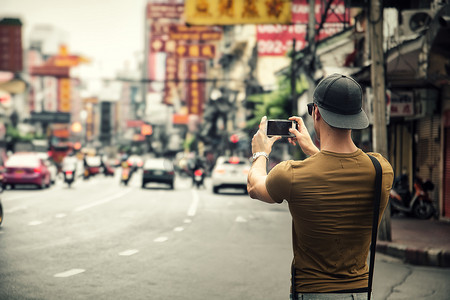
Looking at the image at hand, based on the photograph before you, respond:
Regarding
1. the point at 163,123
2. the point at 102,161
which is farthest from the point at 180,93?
the point at 102,161

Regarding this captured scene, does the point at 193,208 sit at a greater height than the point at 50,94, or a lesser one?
lesser

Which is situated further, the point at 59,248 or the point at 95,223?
the point at 95,223

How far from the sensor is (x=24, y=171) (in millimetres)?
27047

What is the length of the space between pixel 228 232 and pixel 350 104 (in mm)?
11018

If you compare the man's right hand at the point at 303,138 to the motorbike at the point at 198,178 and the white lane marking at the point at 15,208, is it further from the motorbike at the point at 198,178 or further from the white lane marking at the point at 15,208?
the motorbike at the point at 198,178

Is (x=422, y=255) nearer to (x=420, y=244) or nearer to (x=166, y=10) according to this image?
(x=420, y=244)

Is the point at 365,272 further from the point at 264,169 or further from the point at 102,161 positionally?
the point at 102,161

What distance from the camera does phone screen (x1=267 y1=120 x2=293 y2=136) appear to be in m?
3.16

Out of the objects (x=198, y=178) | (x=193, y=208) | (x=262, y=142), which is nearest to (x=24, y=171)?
(x=198, y=178)

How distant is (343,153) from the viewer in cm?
277

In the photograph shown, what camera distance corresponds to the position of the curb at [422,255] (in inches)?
394

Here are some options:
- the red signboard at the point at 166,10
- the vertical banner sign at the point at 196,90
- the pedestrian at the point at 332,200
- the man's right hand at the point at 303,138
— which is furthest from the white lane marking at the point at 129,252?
the vertical banner sign at the point at 196,90

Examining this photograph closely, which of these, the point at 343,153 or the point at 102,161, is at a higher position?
the point at 343,153

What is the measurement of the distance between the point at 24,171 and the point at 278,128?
2530 centimetres
